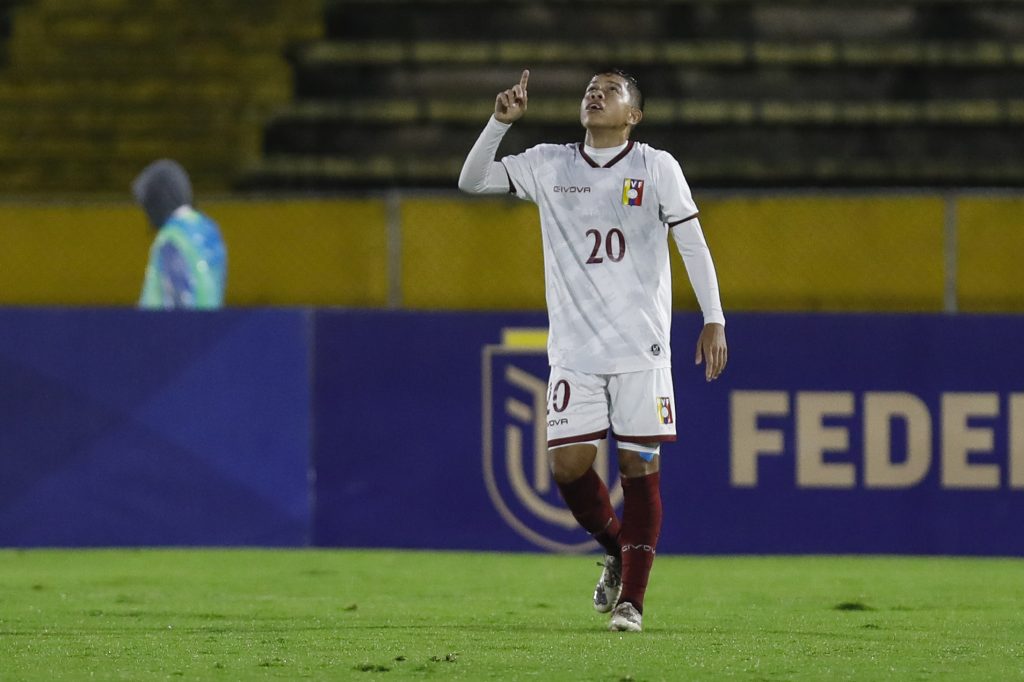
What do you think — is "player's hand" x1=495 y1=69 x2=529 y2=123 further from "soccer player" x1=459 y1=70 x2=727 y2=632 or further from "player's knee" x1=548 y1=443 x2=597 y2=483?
"player's knee" x1=548 y1=443 x2=597 y2=483

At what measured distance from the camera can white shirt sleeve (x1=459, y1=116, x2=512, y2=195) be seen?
7.30 meters

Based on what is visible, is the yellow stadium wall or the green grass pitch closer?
the green grass pitch

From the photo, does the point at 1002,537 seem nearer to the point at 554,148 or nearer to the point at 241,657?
the point at 554,148

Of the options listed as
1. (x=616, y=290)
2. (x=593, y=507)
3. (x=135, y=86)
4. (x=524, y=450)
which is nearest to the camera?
(x=616, y=290)

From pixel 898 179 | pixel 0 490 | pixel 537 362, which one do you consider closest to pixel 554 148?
pixel 537 362

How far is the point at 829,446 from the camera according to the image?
34.0ft

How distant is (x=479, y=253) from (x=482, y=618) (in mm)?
8060

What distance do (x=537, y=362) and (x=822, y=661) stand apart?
4.14 m

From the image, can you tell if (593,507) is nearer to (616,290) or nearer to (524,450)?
(616,290)

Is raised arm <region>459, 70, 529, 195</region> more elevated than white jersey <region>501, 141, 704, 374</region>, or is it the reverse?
raised arm <region>459, 70, 529, 195</region>

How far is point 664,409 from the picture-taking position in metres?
7.36

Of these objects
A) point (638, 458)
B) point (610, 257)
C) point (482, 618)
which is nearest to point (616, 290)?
point (610, 257)

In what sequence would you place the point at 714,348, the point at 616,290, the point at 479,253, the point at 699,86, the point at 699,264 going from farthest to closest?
the point at 699,86, the point at 479,253, the point at 616,290, the point at 699,264, the point at 714,348

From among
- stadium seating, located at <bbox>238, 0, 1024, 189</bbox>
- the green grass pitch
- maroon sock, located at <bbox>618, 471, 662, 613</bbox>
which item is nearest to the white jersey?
maroon sock, located at <bbox>618, 471, 662, 613</bbox>
